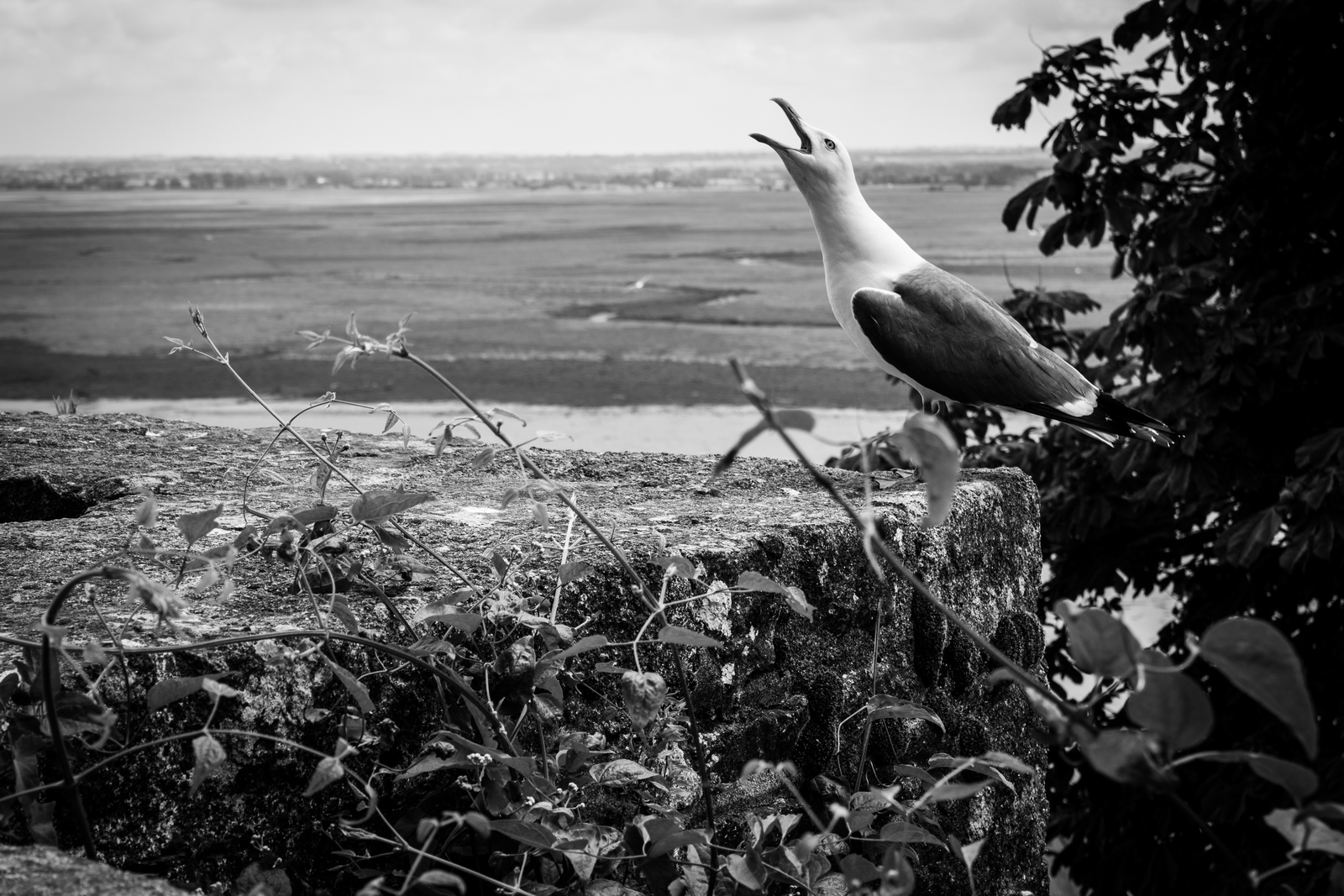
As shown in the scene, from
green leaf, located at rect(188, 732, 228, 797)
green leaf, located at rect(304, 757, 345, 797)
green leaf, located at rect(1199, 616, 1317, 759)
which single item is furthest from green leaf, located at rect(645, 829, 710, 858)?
green leaf, located at rect(1199, 616, 1317, 759)

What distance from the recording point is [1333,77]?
479 cm

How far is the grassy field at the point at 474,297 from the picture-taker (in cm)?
1546

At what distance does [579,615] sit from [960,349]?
1.94 metres

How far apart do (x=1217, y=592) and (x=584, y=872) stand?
483cm

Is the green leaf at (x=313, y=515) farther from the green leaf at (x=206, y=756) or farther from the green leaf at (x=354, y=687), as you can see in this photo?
the green leaf at (x=206, y=756)

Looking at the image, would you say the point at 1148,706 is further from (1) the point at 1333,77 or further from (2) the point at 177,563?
(1) the point at 1333,77

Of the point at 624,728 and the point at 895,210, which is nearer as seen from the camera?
the point at 624,728

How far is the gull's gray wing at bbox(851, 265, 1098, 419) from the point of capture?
3451 millimetres

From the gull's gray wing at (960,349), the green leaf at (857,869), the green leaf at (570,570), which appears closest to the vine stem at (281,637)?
the green leaf at (570,570)

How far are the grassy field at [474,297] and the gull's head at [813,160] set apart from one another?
18.8ft

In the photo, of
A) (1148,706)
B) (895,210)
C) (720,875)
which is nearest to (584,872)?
(720,875)

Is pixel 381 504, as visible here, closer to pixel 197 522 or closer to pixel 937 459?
pixel 197 522

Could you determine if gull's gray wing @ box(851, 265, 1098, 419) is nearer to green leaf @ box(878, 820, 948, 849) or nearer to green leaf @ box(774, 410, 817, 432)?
green leaf @ box(878, 820, 948, 849)

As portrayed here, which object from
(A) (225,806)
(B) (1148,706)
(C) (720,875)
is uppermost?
(B) (1148,706)
